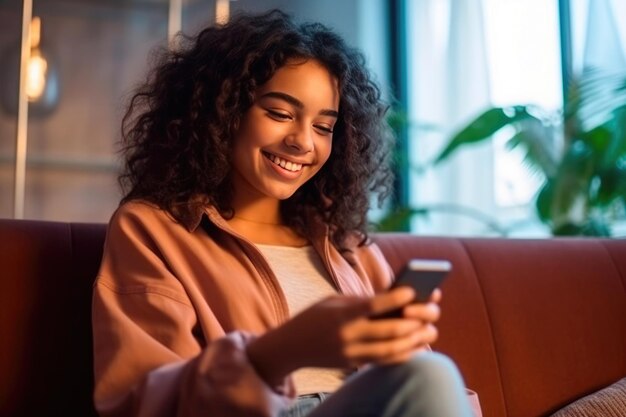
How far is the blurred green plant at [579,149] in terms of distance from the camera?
8.00 ft

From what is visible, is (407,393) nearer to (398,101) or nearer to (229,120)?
(229,120)

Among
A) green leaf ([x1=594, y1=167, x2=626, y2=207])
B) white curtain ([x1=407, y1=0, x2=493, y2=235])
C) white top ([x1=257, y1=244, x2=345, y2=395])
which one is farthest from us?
white curtain ([x1=407, y1=0, x2=493, y2=235])

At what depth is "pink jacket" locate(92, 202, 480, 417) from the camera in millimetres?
1002

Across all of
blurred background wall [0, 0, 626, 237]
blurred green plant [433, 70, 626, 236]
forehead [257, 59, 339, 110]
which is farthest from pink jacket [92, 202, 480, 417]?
blurred background wall [0, 0, 626, 237]

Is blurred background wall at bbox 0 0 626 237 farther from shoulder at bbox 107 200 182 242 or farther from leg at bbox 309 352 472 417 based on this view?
leg at bbox 309 352 472 417

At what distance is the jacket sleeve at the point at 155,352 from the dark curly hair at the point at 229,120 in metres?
0.14

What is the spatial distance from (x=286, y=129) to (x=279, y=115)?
26 mm

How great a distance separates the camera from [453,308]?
1.73m

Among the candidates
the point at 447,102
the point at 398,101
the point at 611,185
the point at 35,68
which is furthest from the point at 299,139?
the point at 447,102

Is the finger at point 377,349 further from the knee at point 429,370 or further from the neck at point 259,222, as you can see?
the neck at point 259,222

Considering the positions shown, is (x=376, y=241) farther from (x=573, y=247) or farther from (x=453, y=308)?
(x=573, y=247)

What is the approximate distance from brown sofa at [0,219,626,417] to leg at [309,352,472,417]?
0.70 meters

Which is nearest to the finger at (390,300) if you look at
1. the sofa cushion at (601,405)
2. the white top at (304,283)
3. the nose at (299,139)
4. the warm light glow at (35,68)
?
the white top at (304,283)

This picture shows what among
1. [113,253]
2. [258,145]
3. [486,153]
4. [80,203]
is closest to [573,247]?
[258,145]
